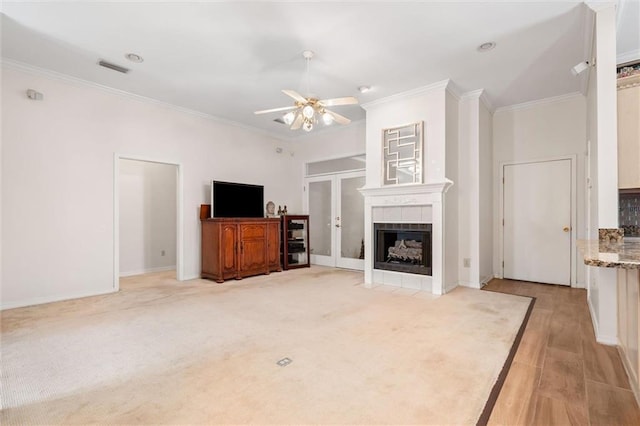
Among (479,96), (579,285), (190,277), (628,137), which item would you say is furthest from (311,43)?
(579,285)

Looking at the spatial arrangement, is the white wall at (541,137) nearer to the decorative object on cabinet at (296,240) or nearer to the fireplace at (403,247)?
the fireplace at (403,247)

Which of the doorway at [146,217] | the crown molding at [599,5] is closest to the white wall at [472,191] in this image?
the crown molding at [599,5]

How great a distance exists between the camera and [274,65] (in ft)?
12.4

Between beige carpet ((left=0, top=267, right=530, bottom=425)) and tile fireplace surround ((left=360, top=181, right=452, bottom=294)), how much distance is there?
1.39 feet

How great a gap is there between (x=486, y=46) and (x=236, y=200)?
14.3 feet

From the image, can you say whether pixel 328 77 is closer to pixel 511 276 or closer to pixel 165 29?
pixel 165 29

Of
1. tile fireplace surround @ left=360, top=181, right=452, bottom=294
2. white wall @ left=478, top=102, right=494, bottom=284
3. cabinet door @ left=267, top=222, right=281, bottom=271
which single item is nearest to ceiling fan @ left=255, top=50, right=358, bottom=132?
tile fireplace surround @ left=360, top=181, right=452, bottom=294

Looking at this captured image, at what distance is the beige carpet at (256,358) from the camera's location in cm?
172

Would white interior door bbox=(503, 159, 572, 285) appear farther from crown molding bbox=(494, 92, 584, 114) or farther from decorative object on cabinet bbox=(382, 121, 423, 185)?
decorative object on cabinet bbox=(382, 121, 423, 185)

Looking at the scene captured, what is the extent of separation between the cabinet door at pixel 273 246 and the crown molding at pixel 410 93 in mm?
2733

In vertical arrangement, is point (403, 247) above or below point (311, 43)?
below

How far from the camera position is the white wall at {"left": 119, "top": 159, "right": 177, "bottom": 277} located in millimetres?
5832

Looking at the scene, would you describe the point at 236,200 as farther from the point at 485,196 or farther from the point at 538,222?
the point at 538,222

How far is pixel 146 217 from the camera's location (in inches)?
242
